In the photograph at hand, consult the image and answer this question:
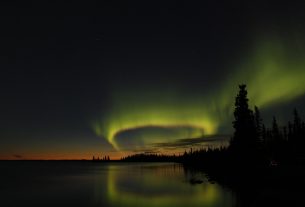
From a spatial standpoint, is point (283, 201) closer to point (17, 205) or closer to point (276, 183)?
point (276, 183)

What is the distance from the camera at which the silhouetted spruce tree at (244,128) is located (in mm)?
65125

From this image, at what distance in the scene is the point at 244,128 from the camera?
64.9 meters

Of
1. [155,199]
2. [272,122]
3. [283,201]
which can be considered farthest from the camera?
[272,122]

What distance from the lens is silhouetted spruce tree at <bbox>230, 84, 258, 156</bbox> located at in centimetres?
6512

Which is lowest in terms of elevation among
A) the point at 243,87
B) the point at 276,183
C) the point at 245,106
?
the point at 276,183

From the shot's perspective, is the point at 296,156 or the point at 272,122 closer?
the point at 296,156

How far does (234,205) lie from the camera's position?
132 feet

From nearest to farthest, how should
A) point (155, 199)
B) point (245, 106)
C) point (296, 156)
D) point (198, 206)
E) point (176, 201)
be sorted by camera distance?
point (198, 206) < point (176, 201) < point (155, 199) < point (245, 106) < point (296, 156)

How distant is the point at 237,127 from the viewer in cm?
6612

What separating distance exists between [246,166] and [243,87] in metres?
17.6

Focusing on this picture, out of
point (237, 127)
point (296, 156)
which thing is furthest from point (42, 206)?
point (296, 156)

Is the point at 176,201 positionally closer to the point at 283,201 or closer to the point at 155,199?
the point at 155,199

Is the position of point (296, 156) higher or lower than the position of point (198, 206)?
higher

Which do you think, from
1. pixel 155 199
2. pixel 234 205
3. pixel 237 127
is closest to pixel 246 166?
pixel 237 127
